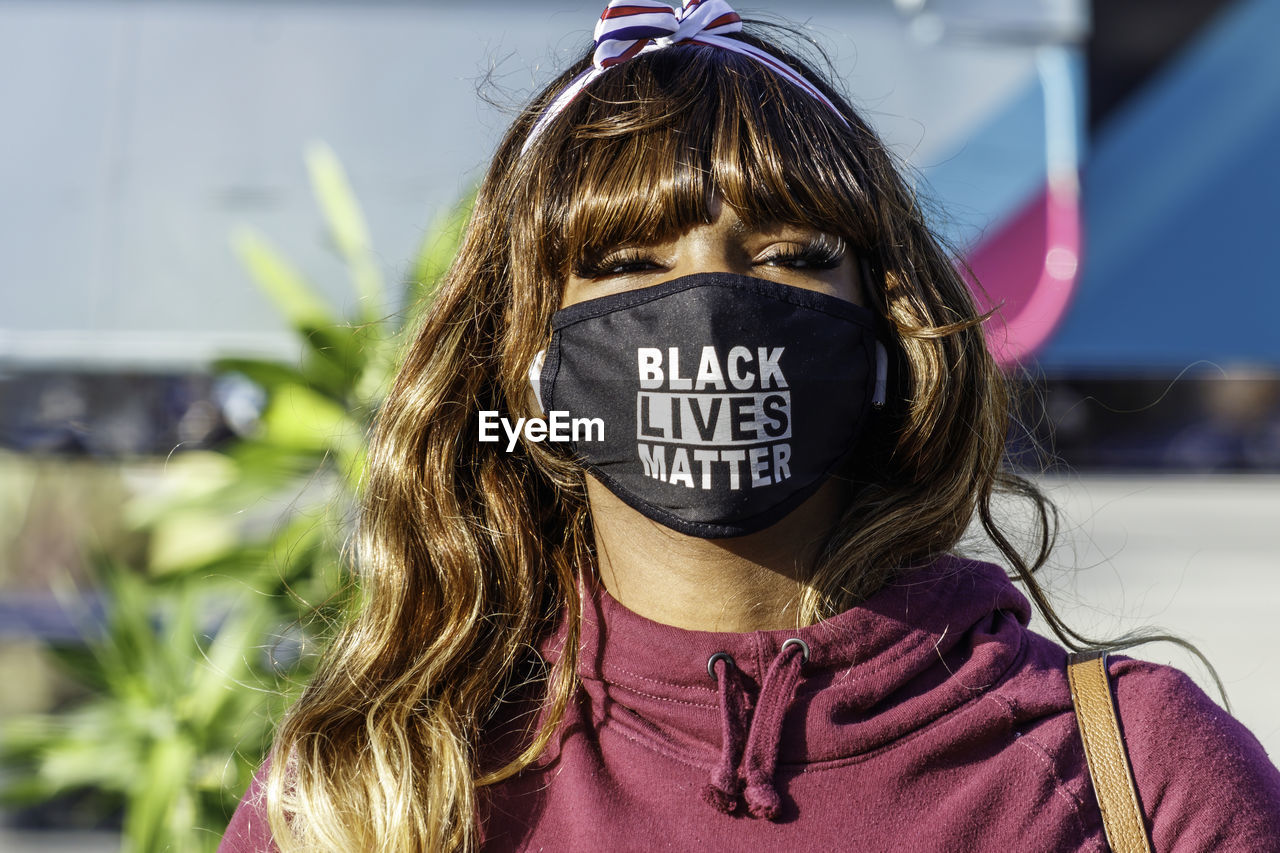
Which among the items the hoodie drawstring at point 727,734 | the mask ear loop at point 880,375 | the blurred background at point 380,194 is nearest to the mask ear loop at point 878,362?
the mask ear loop at point 880,375

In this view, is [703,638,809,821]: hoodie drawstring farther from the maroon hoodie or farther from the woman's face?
the woman's face

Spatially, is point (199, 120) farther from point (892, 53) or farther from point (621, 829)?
point (621, 829)

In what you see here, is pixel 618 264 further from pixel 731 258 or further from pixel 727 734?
pixel 727 734

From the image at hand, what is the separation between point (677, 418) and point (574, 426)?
0.14m

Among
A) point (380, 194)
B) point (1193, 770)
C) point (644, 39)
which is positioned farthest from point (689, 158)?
point (380, 194)

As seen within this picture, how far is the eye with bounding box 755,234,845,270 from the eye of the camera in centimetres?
123

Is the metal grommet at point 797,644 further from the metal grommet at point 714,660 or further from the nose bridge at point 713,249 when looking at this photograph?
the nose bridge at point 713,249

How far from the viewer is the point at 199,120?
378cm

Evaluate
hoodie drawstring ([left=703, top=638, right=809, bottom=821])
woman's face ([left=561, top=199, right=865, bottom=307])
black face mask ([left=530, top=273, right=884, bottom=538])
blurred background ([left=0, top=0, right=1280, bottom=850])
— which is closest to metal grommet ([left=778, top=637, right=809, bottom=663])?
hoodie drawstring ([left=703, top=638, right=809, bottom=821])

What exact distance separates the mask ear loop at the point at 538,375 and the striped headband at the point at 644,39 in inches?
10.4

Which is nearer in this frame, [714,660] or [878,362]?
[714,660]

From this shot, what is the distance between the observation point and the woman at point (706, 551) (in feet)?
3.64

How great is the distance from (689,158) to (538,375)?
309mm

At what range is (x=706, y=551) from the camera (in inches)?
49.3
